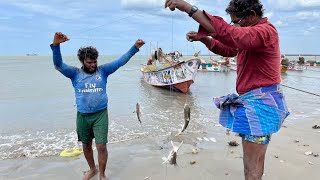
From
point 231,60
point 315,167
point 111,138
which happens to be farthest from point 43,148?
point 231,60

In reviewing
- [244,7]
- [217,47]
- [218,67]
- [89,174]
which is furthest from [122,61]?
[218,67]

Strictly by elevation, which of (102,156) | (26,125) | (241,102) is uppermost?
(241,102)

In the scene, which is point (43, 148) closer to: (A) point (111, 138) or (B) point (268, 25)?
(A) point (111, 138)

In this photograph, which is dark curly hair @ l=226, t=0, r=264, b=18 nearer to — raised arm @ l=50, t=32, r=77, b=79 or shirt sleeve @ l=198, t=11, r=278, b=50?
shirt sleeve @ l=198, t=11, r=278, b=50

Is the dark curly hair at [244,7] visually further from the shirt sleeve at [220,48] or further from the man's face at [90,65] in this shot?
the man's face at [90,65]

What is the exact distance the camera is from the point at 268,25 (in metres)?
2.61

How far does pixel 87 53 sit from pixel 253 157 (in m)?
3.00

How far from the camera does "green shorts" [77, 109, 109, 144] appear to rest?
16.1 feet

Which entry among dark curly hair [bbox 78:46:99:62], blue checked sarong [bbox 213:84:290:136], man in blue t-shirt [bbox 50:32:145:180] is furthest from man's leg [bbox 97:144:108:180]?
blue checked sarong [bbox 213:84:290:136]

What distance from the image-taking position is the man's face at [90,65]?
4.97 meters

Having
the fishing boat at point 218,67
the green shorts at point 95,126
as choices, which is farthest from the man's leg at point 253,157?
the fishing boat at point 218,67

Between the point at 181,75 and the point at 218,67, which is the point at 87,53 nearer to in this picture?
the point at 181,75

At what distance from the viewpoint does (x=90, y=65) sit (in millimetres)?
4988

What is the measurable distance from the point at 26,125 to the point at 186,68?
10963 mm
